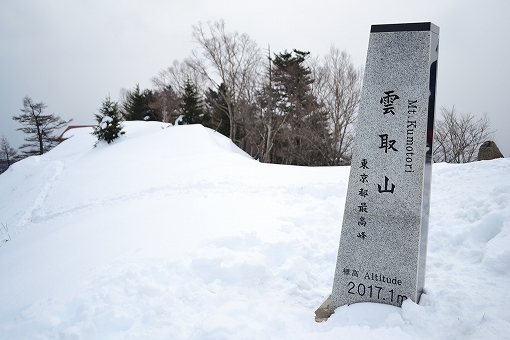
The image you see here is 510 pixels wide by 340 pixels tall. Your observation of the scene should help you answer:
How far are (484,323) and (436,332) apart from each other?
361mm

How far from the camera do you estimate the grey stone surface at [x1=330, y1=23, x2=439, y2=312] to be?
2.98 meters

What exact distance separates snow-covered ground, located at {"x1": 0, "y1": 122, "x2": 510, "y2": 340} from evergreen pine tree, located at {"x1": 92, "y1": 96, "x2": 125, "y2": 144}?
12064 millimetres

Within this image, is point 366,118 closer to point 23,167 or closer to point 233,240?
point 233,240

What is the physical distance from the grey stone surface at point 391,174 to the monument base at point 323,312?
0.26 ft

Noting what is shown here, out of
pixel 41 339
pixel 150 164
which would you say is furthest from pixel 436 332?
pixel 150 164

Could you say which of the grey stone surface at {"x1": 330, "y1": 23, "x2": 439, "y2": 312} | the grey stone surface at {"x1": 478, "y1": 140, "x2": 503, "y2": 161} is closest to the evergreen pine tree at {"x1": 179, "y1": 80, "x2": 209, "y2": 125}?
the grey stone surface at {"x1": 478, "y1": 140, "x2": 503, "y2": 161}

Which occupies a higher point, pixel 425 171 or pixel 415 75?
pixel 415 75

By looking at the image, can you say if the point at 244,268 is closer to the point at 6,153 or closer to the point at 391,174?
the point at 391,174

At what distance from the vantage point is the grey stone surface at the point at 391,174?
9.78 feet

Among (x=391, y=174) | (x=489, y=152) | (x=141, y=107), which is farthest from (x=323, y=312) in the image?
(x=141, y=107)

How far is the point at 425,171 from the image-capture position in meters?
3.11

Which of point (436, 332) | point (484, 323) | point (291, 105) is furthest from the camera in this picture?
point (291, 105)

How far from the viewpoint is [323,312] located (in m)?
3.21

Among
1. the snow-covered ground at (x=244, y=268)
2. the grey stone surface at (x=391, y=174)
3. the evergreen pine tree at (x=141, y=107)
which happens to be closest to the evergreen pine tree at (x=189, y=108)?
the evergreen pine tree at (x=141, y=107)
